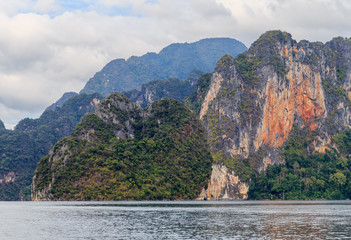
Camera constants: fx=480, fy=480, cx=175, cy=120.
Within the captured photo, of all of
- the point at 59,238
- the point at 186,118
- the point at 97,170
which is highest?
the point at 186,118

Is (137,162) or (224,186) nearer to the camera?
(137,162)

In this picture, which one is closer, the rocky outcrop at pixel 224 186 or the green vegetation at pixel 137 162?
the green vegetation at pixel 137 162

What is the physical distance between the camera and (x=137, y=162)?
17100cm

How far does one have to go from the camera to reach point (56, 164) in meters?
163

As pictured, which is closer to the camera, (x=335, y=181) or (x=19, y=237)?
(x=19, y=237)

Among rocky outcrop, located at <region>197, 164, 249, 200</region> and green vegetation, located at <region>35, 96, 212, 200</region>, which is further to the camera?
rocky outcrop, located at <region>197, 164, 249, 200</region>

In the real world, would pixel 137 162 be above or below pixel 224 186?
above

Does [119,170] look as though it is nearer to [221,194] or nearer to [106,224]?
[221,194]

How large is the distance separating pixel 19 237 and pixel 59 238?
4939 mm

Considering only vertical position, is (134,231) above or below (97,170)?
below

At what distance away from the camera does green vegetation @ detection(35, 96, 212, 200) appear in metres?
158

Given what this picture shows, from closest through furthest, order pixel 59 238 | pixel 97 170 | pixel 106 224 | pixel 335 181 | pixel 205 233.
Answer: pixel 59 238 < pixel 205 233 < pixel 106 224 < pixel 97 170 < pixel 335 181

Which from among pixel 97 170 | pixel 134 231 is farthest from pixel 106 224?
pixel 97 170

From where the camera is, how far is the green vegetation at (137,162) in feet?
517
